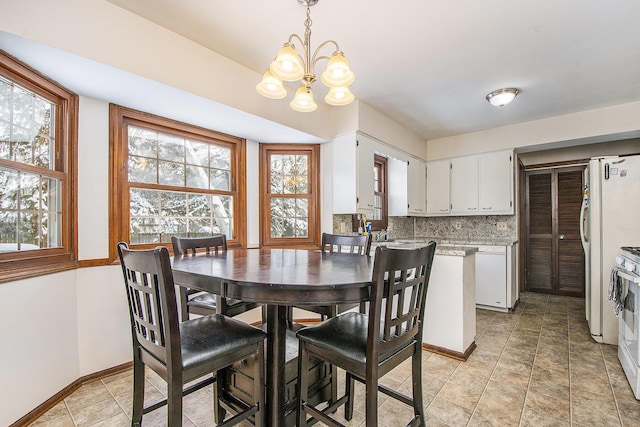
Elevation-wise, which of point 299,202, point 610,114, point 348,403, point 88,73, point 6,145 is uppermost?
point 610,114

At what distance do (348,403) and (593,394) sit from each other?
5.45ft

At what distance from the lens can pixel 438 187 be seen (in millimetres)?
4578

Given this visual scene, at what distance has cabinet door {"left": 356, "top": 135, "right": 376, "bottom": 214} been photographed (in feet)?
10.5

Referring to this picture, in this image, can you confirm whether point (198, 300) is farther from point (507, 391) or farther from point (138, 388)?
point (507, 391)

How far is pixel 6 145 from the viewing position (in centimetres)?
171

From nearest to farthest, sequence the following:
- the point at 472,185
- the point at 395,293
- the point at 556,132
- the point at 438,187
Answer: the point at 395,293
the point at 556,132
the point at 472,185
the point at 438,187

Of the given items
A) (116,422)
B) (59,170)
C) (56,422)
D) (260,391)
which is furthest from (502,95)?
(56,422)

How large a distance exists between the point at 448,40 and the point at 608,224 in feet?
7.47

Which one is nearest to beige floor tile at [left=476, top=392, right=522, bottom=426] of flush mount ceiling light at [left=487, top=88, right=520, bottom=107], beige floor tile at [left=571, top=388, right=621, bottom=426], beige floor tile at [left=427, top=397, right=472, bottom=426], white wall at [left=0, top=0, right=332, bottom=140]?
beige floor tile at [left=427, top=397, right=472, bottom=426]

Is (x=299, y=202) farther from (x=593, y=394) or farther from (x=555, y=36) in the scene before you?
(x=593, y=394)

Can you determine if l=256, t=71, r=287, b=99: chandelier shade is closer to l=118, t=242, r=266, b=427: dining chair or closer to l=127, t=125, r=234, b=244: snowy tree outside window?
l=118, t=242, r=266, b=427: dining chair

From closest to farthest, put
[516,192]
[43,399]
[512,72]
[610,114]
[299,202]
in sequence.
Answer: [43,399], [512,72], [610,114], [299,202], [516,192]

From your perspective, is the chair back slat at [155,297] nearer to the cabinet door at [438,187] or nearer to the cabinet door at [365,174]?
the cabinet door at [365,174]

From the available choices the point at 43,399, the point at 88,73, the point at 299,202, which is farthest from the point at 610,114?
the point at 43,399
